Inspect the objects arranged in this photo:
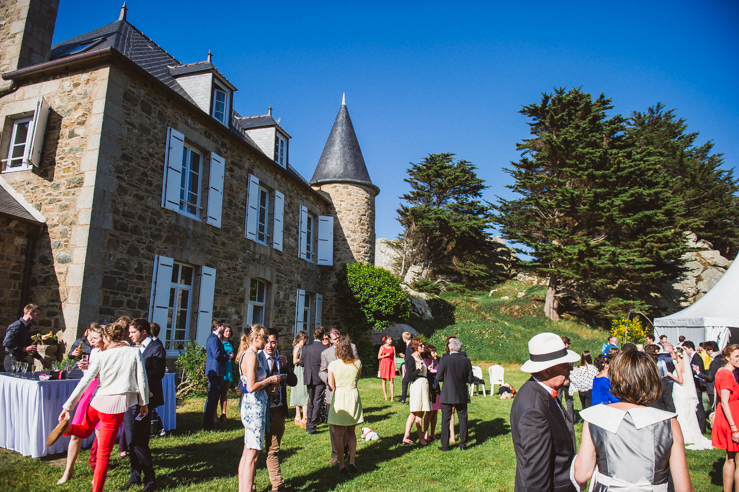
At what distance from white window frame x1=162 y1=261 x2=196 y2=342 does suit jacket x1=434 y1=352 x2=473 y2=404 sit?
18.1ft

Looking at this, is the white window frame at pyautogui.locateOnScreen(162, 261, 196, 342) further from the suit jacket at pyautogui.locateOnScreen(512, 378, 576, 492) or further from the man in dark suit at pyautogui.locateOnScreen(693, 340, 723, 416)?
A: the man in dark suit at pyautogui.locateOnScreen(693, 340, 723, 416)

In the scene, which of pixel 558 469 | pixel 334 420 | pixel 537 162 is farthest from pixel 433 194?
pixel 558 469

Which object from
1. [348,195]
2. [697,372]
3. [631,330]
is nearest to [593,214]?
[631,330]

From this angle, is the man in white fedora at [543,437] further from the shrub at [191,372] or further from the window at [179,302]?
the window at [179,302]

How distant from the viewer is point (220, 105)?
11.0m

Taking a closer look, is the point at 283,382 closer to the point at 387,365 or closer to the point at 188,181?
the point at 387,365

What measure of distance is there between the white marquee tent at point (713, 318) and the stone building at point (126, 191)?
11.2 m

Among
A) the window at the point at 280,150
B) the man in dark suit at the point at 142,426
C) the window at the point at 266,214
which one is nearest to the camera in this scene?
the man in dark suit at the point at 142,426

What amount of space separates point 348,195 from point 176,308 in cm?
840

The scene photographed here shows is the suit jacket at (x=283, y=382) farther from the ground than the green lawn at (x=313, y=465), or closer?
farther from the ground

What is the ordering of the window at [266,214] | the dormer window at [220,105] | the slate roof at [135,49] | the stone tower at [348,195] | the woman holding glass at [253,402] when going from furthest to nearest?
the stone tower at [348,195]
the window at [266,214]
the dormer window at [220,105]
the slate roof at [135,49]
the woman holding glass at [253,402]

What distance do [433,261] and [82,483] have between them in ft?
89.0

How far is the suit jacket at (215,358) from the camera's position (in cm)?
636

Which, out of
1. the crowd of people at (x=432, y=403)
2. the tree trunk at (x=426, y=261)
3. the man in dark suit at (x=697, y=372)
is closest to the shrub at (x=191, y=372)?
the crowd of people at (x=432, y=403)
